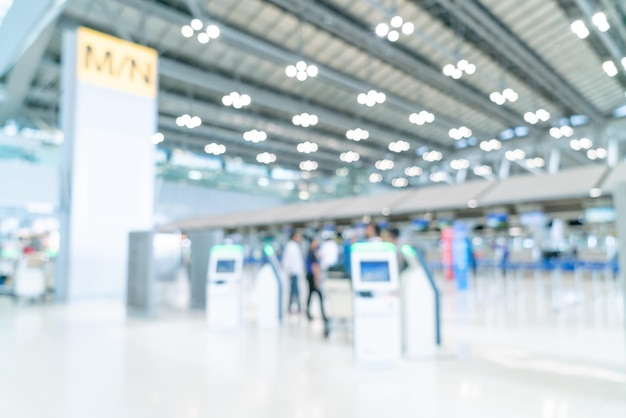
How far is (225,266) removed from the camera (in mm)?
6230

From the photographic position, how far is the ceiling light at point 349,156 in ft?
78.1

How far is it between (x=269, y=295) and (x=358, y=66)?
974cm

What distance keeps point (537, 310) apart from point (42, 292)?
9.72m

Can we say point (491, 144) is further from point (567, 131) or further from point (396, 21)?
point (396, 21)

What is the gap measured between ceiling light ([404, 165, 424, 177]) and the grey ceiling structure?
15.5 ft

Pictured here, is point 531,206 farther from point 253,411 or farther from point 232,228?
point 232,228

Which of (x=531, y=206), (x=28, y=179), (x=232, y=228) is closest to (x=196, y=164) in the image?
(x=232, y=228)

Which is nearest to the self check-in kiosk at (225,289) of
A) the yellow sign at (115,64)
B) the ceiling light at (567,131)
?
the yellow sign at (115,64)

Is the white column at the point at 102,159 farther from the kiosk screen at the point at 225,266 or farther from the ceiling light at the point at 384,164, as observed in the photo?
the ceiling light at the point at 384,164

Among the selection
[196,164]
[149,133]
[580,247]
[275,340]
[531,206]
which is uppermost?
[196,164]

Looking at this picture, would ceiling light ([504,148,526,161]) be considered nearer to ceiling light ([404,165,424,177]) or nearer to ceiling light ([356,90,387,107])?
ceiling light ([404,165,424,177])

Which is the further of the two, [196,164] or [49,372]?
[196,164]

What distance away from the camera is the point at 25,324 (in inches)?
249

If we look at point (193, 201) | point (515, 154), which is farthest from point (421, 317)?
point (193, 201)
